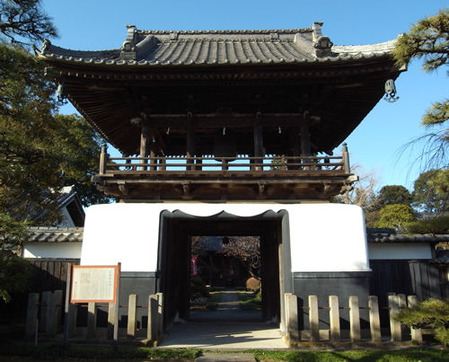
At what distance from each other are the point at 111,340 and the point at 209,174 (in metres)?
4.31

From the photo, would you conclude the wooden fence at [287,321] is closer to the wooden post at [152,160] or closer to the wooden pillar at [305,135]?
the wooden post at [152,160]

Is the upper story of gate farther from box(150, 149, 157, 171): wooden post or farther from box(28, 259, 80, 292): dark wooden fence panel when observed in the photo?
box(28, 259, 80, 292): dark wooden fence panel

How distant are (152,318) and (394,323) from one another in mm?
5309

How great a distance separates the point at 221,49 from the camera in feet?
40.9

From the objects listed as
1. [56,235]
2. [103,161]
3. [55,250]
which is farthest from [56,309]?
[103,161]

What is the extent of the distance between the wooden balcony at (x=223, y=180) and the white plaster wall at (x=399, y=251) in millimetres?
2121

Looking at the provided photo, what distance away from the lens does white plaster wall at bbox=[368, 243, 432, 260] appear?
32.6 feet

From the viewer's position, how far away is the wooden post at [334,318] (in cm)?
762

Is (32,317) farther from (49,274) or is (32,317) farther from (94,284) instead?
(49,274)

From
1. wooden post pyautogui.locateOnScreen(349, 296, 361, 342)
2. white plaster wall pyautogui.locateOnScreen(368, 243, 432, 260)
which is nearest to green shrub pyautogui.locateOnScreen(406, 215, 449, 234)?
wooden post pyautogui.locateOnScreen(349, 296, 361, 342)

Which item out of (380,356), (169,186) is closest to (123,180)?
(169,186)

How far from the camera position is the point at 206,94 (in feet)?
32.0

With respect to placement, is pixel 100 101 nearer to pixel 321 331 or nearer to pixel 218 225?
pixel 218 225

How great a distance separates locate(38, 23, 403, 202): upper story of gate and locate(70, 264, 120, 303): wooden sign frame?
242cm
